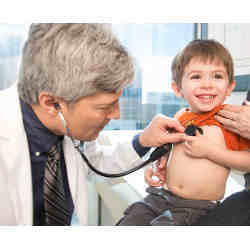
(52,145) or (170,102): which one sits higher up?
(170,102)

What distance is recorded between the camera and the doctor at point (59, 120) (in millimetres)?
610

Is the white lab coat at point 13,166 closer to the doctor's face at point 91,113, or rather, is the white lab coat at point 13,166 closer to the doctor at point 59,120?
the doctor at point 59,120

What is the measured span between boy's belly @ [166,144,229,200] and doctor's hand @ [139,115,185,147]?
2.7 inches

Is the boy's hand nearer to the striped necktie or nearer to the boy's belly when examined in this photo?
the boy's belly

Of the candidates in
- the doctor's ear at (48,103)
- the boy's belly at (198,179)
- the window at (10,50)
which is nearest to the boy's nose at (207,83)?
the boy's belly at (198,179)

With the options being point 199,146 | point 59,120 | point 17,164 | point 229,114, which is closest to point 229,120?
point 229,114

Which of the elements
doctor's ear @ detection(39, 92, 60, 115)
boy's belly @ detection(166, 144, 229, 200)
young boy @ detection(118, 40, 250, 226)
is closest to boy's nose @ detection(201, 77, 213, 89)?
young boy @ detection(118, 40, 250, 226)

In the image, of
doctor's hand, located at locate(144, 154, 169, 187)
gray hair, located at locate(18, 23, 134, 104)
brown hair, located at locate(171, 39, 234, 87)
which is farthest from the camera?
doctor's hand, located at locate(144, 154, 169, 187)

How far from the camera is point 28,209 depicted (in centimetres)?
71

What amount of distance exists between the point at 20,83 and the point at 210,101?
59 centimetres

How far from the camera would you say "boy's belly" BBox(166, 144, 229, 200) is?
2.44 ft

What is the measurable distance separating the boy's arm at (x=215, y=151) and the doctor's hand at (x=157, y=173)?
0.32 feet
